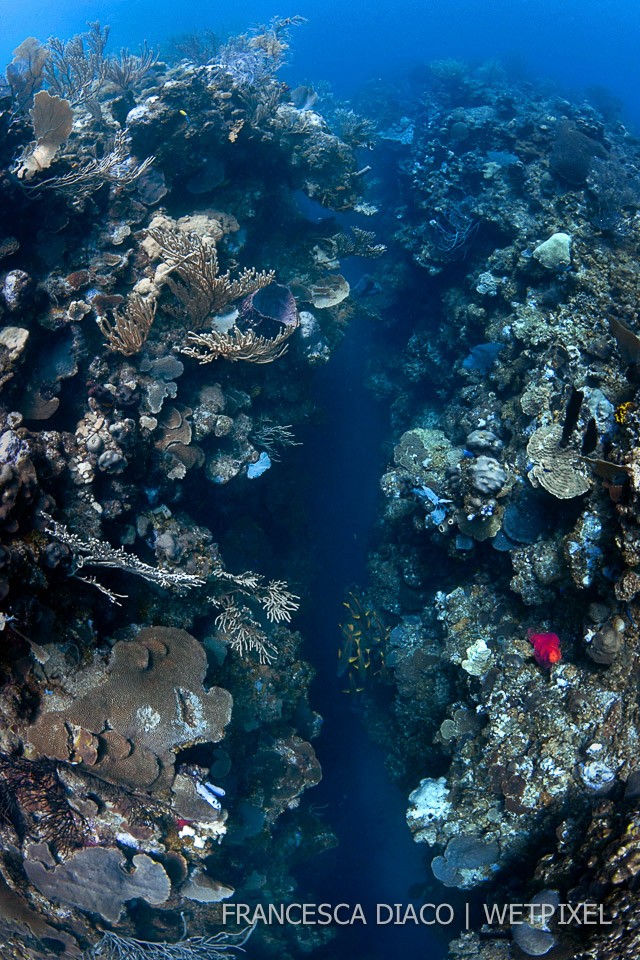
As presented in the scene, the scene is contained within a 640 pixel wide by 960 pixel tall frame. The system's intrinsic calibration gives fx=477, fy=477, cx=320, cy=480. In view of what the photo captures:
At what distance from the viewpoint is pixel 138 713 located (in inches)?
159

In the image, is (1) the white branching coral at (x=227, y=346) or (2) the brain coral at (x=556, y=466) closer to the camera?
(2) the brain coral at (x=556, y=466)

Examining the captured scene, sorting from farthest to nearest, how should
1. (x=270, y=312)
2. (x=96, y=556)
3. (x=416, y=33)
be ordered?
1. (x=416, y=33)
2. (x=270, y=312)
3. (x=96, y=556)

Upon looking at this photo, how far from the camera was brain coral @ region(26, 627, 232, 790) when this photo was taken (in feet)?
12.7

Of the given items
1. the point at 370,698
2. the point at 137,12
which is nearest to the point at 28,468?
the point at 370,698

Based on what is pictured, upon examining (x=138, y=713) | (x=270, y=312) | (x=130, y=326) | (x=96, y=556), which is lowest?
(x=138, y=713)

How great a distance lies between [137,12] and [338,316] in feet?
213

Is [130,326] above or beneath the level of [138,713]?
above

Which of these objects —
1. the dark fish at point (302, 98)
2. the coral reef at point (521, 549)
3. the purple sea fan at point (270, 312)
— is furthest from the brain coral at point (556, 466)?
the dark fish at point (302, 98)

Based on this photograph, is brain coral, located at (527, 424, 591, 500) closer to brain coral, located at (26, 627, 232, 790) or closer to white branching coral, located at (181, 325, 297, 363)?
white branching coral, located at (181, 325, 297, 363)

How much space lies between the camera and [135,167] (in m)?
6.38

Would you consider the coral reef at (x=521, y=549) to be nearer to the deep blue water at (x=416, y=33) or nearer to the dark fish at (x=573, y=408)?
the dark fish at (x=573, y=408)

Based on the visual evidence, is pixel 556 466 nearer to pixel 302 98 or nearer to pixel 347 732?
pixel 347 732

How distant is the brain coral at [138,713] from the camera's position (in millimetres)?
3867

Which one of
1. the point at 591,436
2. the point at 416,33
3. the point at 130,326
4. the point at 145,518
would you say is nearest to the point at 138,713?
the point at 145,518
